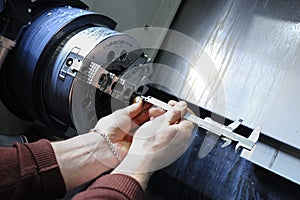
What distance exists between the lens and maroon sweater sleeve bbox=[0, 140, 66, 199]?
537 millimetres

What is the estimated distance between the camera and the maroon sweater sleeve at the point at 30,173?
0.54 meters

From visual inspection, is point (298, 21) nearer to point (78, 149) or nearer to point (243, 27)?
point (243, 27)

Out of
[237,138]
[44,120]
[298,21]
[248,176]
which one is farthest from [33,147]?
[298,21]

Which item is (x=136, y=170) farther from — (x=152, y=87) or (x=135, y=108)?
(x=152, y=87)

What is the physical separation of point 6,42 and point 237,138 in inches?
21.8

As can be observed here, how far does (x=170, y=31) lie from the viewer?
1129 mm

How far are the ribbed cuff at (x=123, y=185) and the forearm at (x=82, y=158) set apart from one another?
15cm

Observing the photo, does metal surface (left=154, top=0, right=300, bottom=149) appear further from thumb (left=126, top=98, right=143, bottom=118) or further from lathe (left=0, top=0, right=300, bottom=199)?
thumb (left=126, top=98, right=143, bottom=118)

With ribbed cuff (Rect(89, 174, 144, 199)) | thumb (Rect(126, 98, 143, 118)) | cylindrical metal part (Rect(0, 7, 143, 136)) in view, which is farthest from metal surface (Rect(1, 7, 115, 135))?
ribbed cuff (Rect(89, 174, 144, 199))

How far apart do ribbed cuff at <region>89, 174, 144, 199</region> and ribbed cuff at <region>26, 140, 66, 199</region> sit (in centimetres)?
11

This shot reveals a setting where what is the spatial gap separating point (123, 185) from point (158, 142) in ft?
0.37

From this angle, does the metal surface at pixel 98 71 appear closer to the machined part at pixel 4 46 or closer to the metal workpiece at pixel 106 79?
the metal workpiece at pixel 106 79

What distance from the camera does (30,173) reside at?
1.83 ft

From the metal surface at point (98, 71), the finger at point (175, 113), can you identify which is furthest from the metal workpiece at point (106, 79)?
the finger at point (175, 113)
